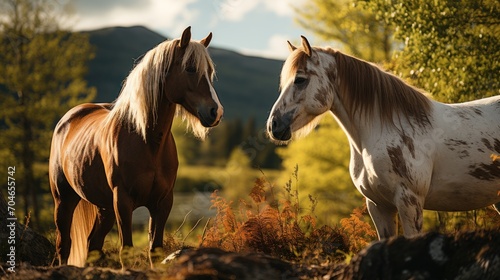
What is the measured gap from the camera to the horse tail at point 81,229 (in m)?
7.34

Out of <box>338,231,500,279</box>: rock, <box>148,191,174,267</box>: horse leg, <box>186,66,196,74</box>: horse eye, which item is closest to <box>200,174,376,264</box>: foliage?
<box>148,191,174,267</box>: horse leg

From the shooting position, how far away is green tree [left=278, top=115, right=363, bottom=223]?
21.9m

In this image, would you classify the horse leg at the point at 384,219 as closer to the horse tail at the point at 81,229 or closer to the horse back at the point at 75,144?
the horse back at the point at 75,144

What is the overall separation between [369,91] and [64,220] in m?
4.06

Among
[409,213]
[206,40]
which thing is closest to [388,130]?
[409,213]

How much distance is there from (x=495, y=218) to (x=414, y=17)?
16.3 feet

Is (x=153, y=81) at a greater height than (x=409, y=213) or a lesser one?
greater

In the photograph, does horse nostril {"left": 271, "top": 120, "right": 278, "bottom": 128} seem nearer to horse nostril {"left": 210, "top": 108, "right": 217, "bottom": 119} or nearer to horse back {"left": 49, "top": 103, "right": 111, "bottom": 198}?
horse nostril {"left": 210, "top": 108, "right": 217, "bottom": 119}

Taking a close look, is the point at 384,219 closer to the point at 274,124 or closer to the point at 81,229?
the point at 274,124

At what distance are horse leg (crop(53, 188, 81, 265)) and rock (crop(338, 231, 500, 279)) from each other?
4614 millimetres

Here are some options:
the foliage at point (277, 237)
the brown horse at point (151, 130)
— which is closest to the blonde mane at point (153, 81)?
the brown horse at point (151, 130)

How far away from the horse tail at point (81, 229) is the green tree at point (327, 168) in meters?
14.6

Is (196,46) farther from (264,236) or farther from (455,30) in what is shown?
(455,30)

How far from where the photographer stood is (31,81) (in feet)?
72.5
